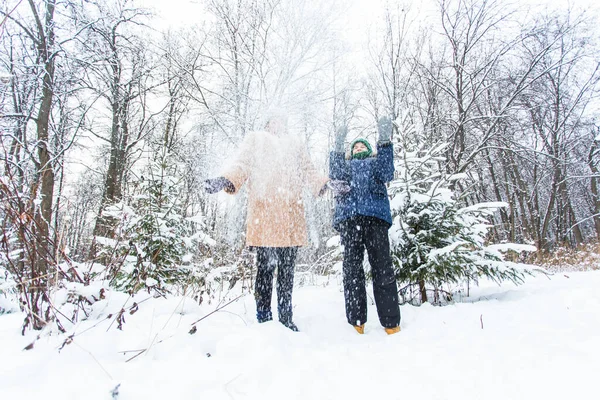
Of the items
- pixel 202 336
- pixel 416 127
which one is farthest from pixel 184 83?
pixel 202 336

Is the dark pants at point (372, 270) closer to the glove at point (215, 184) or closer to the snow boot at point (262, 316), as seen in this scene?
the snow boot at point (262, 316)

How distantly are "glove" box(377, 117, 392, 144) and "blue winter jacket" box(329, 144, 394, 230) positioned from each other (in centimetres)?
5

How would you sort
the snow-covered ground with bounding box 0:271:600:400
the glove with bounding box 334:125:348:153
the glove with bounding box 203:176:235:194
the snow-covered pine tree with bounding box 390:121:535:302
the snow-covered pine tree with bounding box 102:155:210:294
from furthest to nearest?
the snow-covered pine tree with bounding box 102:155:210:294 → the snow-covered pine tree with bounding box 390:121:535:302 → the glove with bounding box 334:125:348:153 → the glove with bounding box 203:176:235:194 → the snow-covered ground with bounding box 0:271:600:400

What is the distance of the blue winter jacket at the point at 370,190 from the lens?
247 centimetres

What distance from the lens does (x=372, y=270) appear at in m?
2.47

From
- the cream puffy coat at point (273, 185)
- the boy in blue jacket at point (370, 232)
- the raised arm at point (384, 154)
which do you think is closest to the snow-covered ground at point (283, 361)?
the boy in blue jacket at point (370, 232)

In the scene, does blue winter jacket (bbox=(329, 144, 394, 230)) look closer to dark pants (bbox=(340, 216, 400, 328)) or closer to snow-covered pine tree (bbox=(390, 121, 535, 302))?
dark pants (bbox=(340, 216, 400, 328))

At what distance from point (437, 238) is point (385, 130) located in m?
1.37

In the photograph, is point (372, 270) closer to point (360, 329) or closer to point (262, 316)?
point (360, 329)

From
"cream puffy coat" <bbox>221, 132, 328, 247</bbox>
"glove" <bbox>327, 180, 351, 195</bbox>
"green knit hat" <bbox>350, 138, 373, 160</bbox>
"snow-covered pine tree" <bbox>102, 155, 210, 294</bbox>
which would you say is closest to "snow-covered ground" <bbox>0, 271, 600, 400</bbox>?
"cream puffy coat" <bbox>221, 132, 328, 247</bbox>

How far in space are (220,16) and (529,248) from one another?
11.0 meters

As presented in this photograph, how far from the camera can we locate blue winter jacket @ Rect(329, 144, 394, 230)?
247 cm

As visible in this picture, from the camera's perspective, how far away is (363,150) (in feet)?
9.17

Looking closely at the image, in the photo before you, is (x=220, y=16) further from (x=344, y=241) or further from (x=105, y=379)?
(x=105, y=379)
